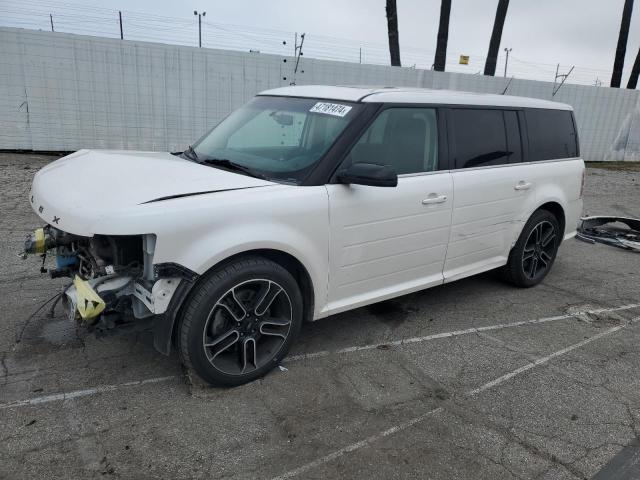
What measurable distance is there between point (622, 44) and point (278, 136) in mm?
23144

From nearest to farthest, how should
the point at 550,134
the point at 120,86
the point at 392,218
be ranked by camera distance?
the point at 392,218 → the point at 550,134 → the point at 120,86

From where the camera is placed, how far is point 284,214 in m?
3.20

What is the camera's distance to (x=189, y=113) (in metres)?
12.6

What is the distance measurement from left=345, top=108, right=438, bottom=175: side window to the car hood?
0.80 metres

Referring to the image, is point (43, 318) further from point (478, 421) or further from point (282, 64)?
point (282, 64)

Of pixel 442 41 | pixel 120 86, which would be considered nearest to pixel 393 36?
pixel 442 41

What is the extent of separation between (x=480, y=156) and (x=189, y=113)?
9.63 metres

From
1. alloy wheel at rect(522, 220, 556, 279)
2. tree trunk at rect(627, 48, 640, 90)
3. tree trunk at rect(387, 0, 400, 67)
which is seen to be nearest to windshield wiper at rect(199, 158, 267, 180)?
alloy wheel at rect(522, 220, 556, 279)

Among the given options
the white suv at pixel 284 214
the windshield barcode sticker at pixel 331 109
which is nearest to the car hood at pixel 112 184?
the white suv at pixel 284 214

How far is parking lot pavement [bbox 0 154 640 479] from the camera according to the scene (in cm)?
267

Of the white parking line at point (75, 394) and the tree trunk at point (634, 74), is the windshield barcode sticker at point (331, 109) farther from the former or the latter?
the tree trunk at point (634, 74)

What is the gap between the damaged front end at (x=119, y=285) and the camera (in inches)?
112

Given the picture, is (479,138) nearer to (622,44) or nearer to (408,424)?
(408,424)

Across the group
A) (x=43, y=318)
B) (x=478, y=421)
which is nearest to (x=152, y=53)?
(x=43, y=318)
